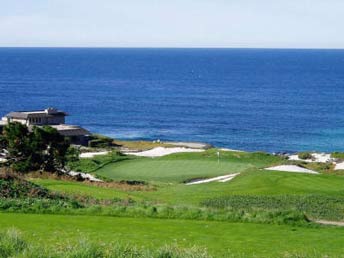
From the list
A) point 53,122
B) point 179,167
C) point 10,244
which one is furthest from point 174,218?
point 53,122

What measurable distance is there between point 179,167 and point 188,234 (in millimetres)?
28235

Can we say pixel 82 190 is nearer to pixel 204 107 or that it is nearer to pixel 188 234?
pixel 188 234

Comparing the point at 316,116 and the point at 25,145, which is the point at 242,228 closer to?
the point at 25,145

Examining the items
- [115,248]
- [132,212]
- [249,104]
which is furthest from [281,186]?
[249,104]

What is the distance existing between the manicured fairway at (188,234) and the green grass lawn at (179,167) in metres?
21.0

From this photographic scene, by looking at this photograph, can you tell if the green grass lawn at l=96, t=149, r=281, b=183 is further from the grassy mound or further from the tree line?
the grassy mound

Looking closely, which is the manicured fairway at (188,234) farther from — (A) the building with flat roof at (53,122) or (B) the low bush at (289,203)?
(A) the building with flat roof at (53,122)

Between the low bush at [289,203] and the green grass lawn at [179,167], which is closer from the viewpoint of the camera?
the low bush at [289,203]

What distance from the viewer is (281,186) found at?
102ft

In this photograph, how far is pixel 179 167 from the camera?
44812 mm

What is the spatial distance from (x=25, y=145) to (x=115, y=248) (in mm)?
24765

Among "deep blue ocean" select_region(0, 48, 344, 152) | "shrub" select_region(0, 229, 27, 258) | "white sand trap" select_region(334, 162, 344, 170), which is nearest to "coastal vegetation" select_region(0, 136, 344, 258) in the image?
"shrub" select_region(0, 229, 27, 258)

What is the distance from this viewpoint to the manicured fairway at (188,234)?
1490cm

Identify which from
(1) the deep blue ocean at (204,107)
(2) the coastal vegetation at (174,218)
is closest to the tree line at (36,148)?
(2) the coastal vegetation at (174,218)
